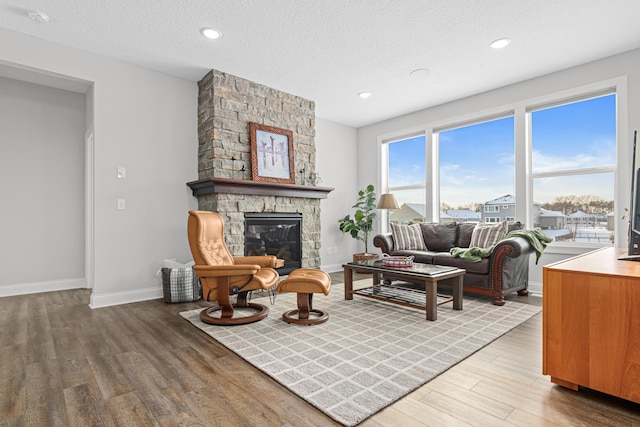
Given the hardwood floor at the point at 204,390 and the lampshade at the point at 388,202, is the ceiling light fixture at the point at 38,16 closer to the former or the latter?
the hardwood floor at the point at 204,390

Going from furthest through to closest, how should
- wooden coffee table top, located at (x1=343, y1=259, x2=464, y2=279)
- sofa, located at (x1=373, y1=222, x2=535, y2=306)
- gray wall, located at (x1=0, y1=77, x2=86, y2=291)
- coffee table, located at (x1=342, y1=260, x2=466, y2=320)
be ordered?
gray wall, located at (x1=0, y1=77, x2=86, y2=291), sofa, located at (x1=373, y1=222, x2=535, y2=306), wooden coffee table top, located at (x1=343, y1=259, x2=464, y2=279), coffee table, located at (x1=342, y1=260, x2=466, y2=320)

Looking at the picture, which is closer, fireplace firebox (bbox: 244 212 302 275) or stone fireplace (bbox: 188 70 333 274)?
stone fireplace (bbox: 188 70 333 274)

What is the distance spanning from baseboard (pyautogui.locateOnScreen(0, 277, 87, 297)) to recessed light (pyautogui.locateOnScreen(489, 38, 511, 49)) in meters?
5.74

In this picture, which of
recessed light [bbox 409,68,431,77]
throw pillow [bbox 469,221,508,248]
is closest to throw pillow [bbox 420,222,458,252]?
throw pillow [bbox 469,221,508,248]

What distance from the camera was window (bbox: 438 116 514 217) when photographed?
4695 millimetres

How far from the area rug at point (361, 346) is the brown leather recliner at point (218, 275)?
143mm

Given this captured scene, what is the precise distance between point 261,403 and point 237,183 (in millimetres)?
2806

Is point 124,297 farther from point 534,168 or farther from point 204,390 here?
point 534,168

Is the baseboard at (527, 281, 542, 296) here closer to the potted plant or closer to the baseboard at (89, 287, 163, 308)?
the potted plant

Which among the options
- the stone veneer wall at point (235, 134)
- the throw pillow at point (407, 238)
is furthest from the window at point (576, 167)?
the stone veneer wall at point (235, 134)

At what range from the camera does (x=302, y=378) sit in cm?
193

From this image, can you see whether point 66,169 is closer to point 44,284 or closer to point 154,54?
point 44,284

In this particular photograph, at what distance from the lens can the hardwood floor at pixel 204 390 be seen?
155 centimetres

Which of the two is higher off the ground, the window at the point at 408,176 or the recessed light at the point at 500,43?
the recessed light at the point at 500,43
